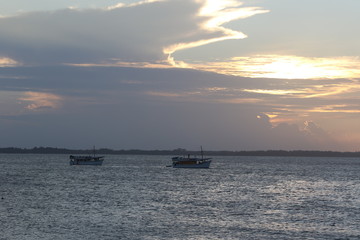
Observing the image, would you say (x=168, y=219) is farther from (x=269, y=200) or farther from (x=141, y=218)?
(x=269, y=200)

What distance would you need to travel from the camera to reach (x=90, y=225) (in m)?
52.6

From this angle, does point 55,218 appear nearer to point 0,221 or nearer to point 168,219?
point 0,221

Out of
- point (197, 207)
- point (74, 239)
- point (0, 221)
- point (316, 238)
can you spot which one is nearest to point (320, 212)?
point (197, 207)

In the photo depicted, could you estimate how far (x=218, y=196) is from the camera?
86938 millimetres

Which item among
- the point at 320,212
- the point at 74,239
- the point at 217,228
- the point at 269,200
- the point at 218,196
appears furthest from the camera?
the point at 218,196

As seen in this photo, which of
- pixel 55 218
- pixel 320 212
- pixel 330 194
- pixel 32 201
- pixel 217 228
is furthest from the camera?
pixel 330 194

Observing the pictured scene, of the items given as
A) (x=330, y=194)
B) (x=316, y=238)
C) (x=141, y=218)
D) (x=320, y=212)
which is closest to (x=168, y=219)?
(x=141, y=218)

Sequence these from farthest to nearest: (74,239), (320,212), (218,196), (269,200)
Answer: (218,196) < (269,200) < (320,212) < (74,239)

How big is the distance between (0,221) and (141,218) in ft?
48.7

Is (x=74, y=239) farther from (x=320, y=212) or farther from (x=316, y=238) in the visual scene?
(x=320, y=212)

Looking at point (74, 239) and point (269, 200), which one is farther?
point (269, 200)

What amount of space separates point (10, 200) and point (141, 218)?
26.0 m

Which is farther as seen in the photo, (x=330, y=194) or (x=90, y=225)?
(x=330, y=194)

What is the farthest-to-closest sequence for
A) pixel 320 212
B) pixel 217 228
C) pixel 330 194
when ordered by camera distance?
pixel 330 194 < pixel 320 212 < pixel 217 228
